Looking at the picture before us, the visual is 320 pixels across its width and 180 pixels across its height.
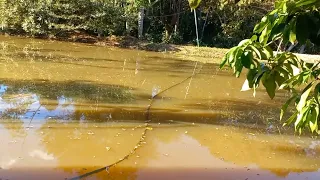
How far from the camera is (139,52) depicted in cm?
1214

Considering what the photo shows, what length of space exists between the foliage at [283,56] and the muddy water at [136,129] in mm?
2568

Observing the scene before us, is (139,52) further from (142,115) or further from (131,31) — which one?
(142,115)

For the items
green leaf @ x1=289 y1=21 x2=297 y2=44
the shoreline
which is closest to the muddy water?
green leaf @ x1=289 y1=21 x2=297 y2=44

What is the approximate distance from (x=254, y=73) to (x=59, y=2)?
43.4 feet

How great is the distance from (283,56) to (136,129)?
3.74 m

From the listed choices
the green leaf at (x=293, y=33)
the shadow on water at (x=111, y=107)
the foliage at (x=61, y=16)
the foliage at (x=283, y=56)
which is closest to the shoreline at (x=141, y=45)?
the foliage at (x=61, y=16)

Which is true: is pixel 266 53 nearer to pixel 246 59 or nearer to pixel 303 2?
pixel 246 59

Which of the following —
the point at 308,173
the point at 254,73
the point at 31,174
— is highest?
the point at 254,73

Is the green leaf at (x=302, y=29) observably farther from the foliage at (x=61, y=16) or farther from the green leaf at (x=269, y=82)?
the foliage at (x=61, y=16)

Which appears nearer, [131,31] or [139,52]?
[139,52]

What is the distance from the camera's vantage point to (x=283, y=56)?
1.10m

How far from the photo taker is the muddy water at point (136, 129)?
366 cm

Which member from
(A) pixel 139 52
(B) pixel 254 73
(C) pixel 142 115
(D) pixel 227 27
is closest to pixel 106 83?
(C) pixel 142 115

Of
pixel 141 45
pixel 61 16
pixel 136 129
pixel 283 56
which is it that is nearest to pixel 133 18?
pixel 141 45
